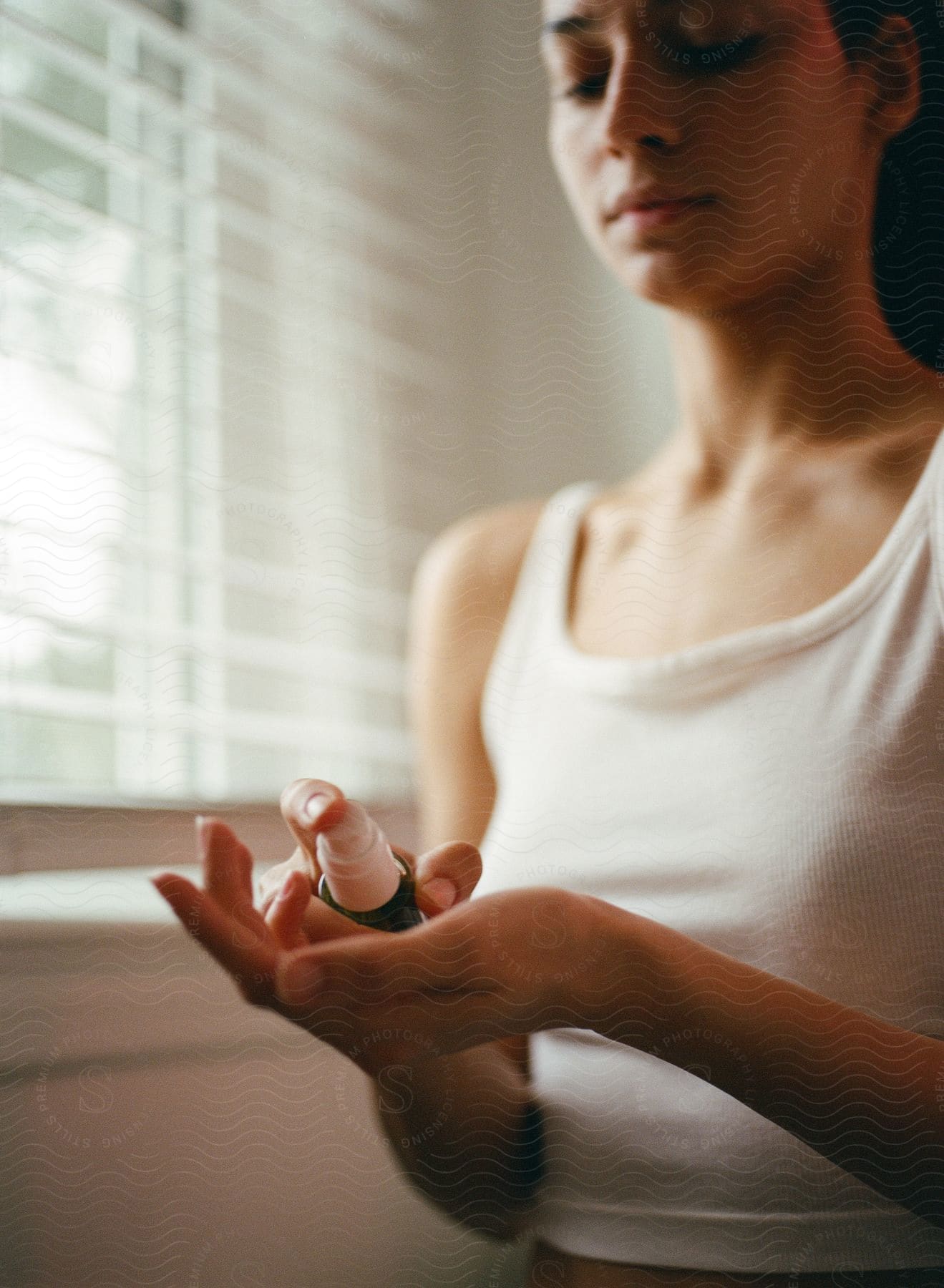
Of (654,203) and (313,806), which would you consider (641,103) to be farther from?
(313,806)

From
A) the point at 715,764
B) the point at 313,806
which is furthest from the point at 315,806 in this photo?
the point at 715,764

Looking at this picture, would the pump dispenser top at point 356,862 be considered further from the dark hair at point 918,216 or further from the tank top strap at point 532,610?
the dark hair at point 918,216

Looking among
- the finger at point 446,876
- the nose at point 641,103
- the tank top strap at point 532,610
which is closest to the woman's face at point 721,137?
the nose at point 641,103

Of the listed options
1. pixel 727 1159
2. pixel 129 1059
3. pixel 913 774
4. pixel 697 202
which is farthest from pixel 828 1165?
pixel 697 202

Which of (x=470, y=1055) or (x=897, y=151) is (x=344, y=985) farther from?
(x=897, y=151)

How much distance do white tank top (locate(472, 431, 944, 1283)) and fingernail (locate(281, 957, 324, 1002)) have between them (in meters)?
0.09

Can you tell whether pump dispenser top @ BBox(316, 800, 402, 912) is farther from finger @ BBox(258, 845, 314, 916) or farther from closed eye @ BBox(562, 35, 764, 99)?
closed eye @ BBox(562, 35, 764, 99)

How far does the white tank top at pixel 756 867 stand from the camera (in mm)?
317

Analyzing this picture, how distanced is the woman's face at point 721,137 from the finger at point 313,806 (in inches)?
9.7

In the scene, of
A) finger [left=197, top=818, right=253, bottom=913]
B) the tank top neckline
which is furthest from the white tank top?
finger [left=197, top=818, right=253, bottom=913]

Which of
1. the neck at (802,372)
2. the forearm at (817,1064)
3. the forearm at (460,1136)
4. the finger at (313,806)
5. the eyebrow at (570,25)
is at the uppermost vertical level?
the eyebrow at (570,25)

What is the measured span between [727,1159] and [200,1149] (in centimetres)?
19

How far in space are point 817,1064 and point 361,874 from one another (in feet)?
0.53

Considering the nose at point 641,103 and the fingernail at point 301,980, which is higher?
the nose at point 641,103
